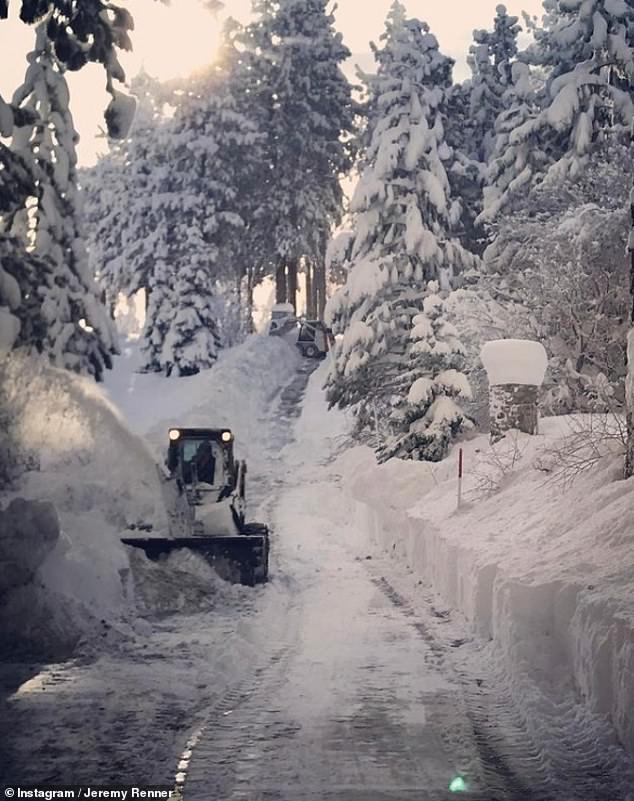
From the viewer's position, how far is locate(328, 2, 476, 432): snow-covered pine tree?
1072 inches

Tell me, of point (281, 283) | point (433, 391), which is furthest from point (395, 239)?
point (281, 283)

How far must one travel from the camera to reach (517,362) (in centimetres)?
1970

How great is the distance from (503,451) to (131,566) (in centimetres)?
798

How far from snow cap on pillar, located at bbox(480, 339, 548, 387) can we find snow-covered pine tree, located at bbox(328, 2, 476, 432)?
23.3 ft

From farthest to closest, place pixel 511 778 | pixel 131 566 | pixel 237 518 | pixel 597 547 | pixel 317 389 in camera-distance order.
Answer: pixel 317 389 < pixel 237 518 < pixel 131 566 < pixel 597 547 < pixel 511 778

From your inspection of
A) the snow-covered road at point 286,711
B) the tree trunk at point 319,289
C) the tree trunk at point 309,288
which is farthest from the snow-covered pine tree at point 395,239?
the tree trunk at point 309,288

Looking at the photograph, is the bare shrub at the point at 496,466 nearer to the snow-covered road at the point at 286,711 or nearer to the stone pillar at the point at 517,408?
the stone pillar at the point at 517,408

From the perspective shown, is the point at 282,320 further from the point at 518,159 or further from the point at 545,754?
the point at 545,754

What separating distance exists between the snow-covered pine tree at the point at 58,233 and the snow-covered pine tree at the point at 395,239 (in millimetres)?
7405

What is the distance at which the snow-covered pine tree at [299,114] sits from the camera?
49.8 meters

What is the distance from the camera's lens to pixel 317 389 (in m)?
43.0

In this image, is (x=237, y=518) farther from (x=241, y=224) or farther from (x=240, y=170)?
(x=240, y=170)


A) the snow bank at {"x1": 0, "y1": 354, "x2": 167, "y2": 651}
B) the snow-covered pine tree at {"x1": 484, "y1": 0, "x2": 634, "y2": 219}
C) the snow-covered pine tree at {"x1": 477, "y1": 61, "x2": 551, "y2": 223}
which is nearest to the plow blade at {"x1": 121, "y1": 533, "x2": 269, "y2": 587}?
the snow bank at {"x1": 0, "y1": 354, "x2": 167, "y2": 651}

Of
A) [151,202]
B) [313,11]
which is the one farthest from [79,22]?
[313,11]
